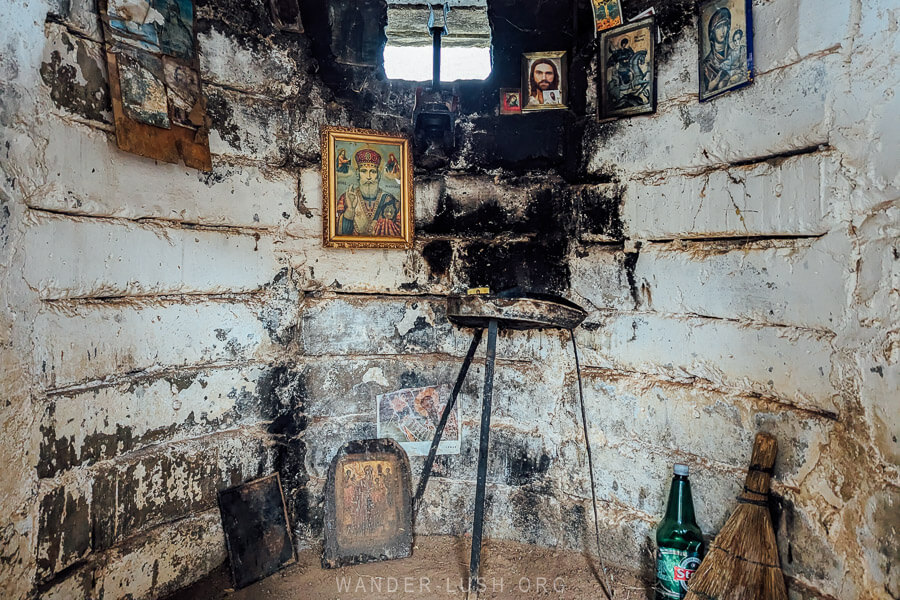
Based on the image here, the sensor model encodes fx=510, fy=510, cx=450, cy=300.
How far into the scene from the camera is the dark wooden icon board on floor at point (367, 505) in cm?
268

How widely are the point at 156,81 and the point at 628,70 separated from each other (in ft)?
7.00

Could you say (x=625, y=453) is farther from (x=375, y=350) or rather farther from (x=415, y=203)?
(x=415, y=203)

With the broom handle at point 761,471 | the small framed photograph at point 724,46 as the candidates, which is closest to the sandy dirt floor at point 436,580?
the broom handle at point 761,471

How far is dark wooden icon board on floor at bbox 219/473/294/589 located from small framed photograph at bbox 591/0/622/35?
285cm

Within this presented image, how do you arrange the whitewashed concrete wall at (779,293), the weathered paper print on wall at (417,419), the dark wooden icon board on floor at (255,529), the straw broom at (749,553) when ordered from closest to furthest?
the whitewashed concrete wall at (779,293) → the straw broom at (749,553) → the dark wooden icon board on floor at (255,529) → the weathered paper print on wall at (417,419)

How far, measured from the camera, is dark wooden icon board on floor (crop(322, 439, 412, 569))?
106 inches

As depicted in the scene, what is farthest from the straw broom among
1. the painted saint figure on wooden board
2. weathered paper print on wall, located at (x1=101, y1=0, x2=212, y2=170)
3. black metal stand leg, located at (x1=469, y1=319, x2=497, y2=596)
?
weathered paper print on wall, located at (x1=101, y1=0, x2=212, y2=170)

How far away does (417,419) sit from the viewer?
291 cm

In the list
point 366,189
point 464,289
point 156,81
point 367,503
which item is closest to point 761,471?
point 464,289

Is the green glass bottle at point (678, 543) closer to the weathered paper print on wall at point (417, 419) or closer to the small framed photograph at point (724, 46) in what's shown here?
the weathered paper print on wall at point (417, 419)

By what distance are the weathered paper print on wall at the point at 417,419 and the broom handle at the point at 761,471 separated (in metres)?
1.49

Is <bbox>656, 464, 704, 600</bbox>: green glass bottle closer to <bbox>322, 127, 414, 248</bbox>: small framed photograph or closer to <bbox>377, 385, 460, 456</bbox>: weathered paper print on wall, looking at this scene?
<bbox>377, 385, 460, 456</bbox>: weathered paper print on wall

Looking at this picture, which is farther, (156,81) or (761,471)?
(156,81)

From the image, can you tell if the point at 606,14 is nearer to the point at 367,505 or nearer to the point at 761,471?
the point at 761,471
